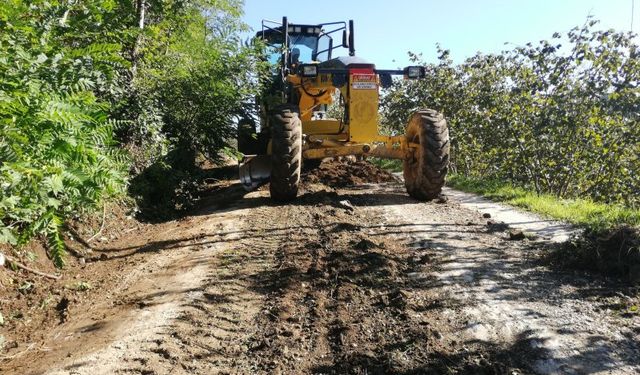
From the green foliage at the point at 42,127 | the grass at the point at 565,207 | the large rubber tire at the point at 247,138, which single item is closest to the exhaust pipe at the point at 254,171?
the large rubber tire at the point at 247,138

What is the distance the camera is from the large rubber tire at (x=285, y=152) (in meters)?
7.08

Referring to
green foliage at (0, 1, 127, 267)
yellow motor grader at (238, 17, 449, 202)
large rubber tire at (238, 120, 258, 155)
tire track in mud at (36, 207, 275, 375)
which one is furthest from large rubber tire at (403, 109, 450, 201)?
green foliage at (0, 1, 127, 267)

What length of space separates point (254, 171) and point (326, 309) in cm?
542

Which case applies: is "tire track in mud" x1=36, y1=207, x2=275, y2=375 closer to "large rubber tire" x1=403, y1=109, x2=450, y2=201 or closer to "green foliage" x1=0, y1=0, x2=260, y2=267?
"green foliage" x1=0, y1=0, x2=260, y2=267

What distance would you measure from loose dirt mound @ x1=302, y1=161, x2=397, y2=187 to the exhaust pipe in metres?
0.96

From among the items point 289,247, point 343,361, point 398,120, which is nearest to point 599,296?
point 343,361

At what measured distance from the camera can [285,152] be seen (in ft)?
23.2

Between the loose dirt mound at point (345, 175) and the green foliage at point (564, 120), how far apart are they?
3181mm

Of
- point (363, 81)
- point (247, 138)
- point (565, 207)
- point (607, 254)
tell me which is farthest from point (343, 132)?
point (607, 254)

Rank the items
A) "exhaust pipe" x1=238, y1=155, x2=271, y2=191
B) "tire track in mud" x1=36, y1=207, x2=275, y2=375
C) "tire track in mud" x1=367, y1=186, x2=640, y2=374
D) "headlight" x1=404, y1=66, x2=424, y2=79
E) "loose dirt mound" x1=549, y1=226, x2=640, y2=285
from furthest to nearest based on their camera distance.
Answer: "exhaust pipe" x1=238, y1=155, x2=271, y2=191 < "headlight" x1=404, y1=66, x2=424, y2=79 < "loose dirt mound" x1=549, y1=226, x2=640, y2=285 < "tire track in mud" x1=36, y1=207, x2=275, y2=375 < "tire track in mud" x1=367, y1=186, x2=640, y2=374

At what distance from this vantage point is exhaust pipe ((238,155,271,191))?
28.8 ft

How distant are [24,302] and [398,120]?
45.8 feet

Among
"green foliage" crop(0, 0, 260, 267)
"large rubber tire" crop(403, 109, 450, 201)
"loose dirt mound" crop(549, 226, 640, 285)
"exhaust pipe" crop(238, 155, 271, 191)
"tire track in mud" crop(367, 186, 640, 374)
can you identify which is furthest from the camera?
"exhaust pipe" crop(238, 155, 271, 191)

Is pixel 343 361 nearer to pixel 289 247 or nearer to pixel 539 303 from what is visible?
pixel 539 303
